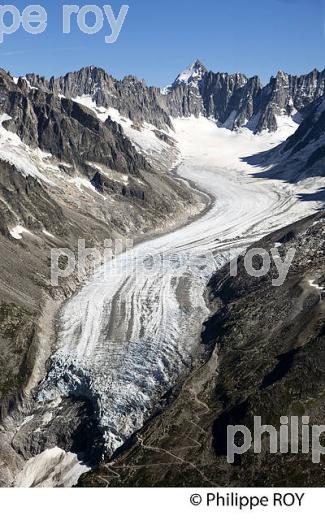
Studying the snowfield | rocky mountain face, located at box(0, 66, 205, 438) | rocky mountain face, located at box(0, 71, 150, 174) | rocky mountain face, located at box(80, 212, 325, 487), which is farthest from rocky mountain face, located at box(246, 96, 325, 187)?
rocky mountain face, located at box(80, 212, 325, 487)

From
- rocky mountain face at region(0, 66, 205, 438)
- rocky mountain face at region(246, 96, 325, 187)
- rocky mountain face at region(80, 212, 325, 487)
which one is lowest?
rocky mountain face at region(80, 212, 325, 487)

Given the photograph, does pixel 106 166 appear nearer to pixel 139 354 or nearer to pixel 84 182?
pixel 84 182

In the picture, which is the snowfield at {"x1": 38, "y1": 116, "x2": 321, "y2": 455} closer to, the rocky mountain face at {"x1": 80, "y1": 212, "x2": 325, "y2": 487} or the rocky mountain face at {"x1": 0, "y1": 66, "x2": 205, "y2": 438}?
the rocky mountain face at {"x1": 0, "y1": 66, "x2": 205, "y2": 438}

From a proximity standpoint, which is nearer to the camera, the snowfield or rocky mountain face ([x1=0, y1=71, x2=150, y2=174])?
the snowfield

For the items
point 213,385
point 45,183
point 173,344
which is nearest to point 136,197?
point 45,183

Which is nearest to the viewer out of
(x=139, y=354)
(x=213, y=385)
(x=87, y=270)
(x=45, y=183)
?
(x=213, y=385)

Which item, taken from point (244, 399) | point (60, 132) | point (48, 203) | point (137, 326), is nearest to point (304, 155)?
point (60, 132)

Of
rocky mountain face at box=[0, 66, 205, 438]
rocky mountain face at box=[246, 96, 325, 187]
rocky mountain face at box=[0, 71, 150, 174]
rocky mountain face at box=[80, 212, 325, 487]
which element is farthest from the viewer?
rocky mountain face at box=[246, 96, 325, 187]

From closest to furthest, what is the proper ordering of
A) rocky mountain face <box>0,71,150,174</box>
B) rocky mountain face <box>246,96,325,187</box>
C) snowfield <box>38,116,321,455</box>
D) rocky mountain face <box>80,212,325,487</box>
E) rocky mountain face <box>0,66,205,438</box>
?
rocky mountain face <box>80,212,325,487</box> → snowfield <box>38,116,321,455</box> → rocky mountain face <box>0,66,205,438</box> → rocky mountain face <box>0,71,150,174</box> → rocky mountain face <box>246,96,325,187</box>
